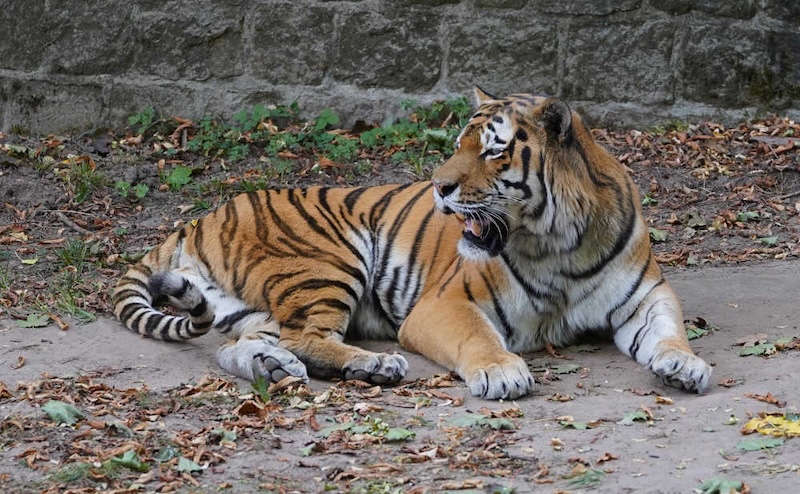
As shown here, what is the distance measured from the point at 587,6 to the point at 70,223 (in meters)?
3.48

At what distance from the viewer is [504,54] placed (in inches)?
309

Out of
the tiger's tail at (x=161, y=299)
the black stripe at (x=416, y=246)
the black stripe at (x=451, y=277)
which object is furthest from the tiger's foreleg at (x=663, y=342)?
the tiger's tail at (x=161, y=299)

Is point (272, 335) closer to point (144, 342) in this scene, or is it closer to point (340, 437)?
point (144, 342)

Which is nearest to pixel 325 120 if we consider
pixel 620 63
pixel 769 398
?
pixel 620 63

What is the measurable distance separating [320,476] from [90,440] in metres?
0.85

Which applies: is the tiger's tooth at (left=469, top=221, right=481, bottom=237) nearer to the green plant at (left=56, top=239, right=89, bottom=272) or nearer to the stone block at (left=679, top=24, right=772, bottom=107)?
the green plant at (left=56, top=239, right=89, bottom=272)

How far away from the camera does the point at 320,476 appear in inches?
144

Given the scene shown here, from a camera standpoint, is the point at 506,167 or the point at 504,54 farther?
the point at 504,54

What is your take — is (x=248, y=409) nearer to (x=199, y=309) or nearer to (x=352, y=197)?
(x=199, y=309)

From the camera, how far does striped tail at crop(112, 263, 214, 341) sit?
472cm

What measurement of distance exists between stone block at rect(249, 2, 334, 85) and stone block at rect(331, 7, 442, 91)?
0.11m

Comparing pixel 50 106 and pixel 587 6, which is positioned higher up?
pixel 587 6

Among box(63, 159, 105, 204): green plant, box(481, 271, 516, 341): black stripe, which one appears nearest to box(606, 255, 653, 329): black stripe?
box(481, 271, 516, 341): black stripe

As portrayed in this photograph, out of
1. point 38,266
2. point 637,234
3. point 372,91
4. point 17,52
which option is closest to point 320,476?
point 637,234
